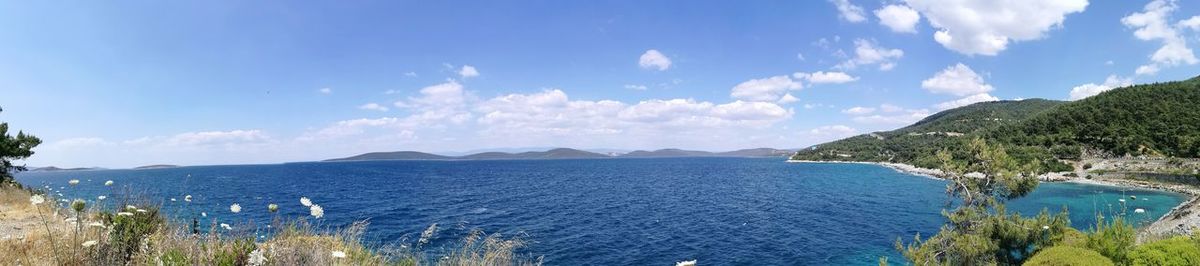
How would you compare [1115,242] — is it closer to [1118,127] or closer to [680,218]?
[680,218]

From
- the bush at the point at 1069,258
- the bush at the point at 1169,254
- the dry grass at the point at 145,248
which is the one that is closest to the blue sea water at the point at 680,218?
the dry grass at the point at 145,248

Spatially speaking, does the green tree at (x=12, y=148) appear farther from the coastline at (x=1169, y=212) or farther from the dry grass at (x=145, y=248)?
the coastline at (x=1169, y=212)

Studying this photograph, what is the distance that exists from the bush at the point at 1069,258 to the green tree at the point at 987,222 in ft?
9.72

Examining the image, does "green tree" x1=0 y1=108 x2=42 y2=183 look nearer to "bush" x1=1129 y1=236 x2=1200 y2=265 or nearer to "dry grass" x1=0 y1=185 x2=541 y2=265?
"dry grass" x1=0 y1=185 x2=541 y2=265

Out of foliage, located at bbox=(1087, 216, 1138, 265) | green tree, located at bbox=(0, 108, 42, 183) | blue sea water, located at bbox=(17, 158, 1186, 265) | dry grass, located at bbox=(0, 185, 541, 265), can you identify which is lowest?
blue sea water, located at bbox=(17, 158, 1186, 265)

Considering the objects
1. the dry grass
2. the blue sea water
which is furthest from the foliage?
the dry grass

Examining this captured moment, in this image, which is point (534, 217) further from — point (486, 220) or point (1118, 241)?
point (1118, 241)

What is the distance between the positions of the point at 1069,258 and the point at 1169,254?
176 cm

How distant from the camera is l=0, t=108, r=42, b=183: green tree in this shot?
26.4 metres

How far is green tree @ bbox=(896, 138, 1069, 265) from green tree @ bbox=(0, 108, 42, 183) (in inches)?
1597

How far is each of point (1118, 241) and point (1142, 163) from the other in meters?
86.7

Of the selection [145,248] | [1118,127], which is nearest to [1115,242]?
[145,248]

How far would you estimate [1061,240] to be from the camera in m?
15.1

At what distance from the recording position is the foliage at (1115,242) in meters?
12.5
